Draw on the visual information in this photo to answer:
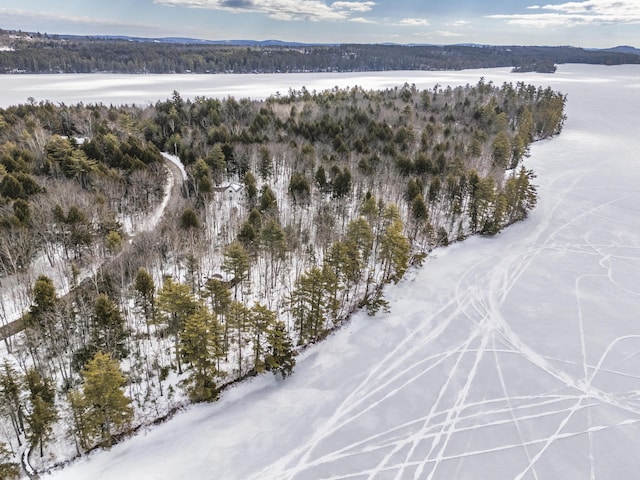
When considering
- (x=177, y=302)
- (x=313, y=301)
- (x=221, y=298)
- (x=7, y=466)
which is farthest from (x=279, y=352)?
(x=7, y=466)

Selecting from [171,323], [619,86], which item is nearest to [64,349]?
[171,323]

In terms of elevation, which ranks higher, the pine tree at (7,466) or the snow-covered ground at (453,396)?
the pine tree at (7,466)

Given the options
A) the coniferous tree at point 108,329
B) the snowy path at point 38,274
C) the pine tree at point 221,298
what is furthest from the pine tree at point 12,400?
the pine tree at point 221,298

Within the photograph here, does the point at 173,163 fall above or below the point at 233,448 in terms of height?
above

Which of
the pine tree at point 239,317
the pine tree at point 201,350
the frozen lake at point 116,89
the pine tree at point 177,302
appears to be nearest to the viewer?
the pine tree at point 201,350

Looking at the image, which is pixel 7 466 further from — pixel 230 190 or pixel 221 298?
pixel 230 190

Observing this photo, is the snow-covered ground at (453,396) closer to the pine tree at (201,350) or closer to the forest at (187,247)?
the pine tree at (201,350)

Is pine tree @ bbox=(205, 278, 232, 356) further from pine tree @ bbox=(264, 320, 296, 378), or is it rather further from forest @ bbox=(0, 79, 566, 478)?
pine tree @ bbox=(264, 320, 296, 378)

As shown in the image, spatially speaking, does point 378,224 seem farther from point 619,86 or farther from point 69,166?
point 619,86
